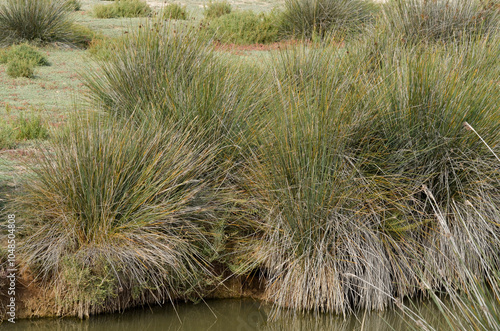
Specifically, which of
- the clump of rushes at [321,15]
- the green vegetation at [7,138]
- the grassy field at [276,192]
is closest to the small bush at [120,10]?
the clump of rushes at [321,15]

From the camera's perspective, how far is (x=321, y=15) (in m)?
11.6

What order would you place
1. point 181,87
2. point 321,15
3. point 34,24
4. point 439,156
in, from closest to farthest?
point 439,156 → point 181,87 → point 321,15 → point 34,24

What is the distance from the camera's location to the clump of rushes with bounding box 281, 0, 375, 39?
11.4 meters

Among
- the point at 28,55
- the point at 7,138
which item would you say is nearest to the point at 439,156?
the point at 7,138

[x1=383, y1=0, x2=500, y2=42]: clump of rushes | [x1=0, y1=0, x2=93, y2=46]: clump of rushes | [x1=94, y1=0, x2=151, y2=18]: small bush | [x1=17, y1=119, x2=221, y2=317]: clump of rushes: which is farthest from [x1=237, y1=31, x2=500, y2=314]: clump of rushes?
[x1=94, y1=0, x2=151, y2=18]: small bush

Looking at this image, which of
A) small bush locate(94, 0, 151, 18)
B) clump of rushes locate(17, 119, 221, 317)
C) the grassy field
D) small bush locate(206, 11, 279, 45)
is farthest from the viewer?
small bush locate(94, 0, 151, 18)

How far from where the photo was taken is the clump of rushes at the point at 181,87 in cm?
539

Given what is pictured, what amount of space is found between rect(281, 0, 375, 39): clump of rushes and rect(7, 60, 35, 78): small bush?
190 inches

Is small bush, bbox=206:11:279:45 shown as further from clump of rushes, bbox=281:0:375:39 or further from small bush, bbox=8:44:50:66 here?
small bush, bbox=8:44:50:66

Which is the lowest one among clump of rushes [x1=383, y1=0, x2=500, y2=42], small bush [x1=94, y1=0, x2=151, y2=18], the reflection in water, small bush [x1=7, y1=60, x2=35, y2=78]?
the reflection in water

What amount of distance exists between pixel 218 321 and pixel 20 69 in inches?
250

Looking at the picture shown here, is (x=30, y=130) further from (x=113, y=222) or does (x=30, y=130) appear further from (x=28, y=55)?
(x=28, y=55)

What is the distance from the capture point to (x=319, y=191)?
14.9 ft

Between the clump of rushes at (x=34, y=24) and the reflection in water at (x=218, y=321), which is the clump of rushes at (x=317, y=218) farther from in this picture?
the clump of rushes at (x=34, y=24)
